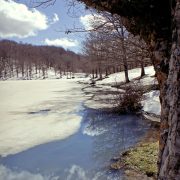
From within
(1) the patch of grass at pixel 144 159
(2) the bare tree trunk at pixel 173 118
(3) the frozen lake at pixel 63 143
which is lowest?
(3) the frozen lake at pixel 63 143

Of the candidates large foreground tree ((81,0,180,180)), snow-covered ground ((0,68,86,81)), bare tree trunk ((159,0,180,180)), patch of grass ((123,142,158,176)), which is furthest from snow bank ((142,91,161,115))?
snow-covered ground ((0,68,86,81))

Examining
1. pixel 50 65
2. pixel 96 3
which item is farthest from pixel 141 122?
pixel 50 65

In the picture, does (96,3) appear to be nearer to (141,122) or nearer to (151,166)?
(151,166)

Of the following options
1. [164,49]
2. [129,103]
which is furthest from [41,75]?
[164,49]

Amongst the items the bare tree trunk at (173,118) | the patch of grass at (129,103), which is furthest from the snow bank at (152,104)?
the bare tree trunk at (173,118)

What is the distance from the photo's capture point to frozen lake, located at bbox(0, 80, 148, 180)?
317 inches

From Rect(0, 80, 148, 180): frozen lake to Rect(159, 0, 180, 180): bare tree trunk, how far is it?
477 cm

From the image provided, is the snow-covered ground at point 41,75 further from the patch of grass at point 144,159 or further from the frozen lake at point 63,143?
the patch of grass at point 144,159

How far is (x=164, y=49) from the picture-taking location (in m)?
3.12

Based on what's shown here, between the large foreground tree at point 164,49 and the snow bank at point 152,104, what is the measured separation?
1275cm

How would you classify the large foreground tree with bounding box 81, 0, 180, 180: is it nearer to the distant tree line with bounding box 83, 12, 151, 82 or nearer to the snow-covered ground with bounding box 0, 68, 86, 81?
the distant tree line with bounding box 83, 12, 151, 82

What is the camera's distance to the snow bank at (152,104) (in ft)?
54.3

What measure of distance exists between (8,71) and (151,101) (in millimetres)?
136071

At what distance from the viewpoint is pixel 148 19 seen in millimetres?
3316
